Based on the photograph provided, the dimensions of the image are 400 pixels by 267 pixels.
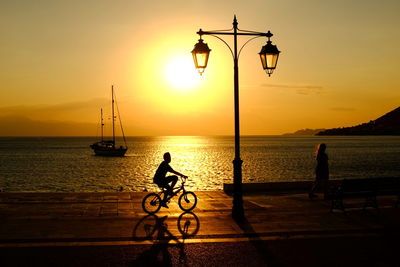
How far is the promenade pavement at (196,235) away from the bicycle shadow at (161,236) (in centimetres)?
2

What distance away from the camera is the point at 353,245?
29.5 feet

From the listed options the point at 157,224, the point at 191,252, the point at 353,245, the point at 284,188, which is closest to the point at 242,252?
the point at 191,252

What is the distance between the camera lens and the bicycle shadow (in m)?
7.91

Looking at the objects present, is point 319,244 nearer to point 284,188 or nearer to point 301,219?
point 301,219

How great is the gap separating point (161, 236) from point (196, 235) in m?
0.80

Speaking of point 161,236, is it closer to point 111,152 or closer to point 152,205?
point 152,205

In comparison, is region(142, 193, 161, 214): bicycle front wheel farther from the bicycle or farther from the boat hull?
the boat hull

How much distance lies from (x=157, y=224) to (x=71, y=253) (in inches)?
123

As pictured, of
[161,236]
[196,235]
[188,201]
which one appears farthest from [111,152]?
[196,235]

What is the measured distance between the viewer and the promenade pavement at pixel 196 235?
798 cm

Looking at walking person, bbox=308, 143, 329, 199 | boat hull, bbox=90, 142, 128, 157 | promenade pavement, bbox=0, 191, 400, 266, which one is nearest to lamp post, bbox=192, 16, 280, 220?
promenade pavement, bbox=0, 191, 400, 266

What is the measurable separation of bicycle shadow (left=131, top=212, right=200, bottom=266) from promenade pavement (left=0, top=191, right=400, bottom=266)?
0.06 ft

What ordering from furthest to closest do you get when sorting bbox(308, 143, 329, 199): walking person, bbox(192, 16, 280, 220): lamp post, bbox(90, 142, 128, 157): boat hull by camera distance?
bbox(90, 142, 128, 157): boat hull → bbox(308, 143, 329, 199): walking person → bbox(192, 16, 280, 220): lamp post

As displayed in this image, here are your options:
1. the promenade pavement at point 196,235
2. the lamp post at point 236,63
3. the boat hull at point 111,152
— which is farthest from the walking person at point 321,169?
the boat hull at point 111,152
